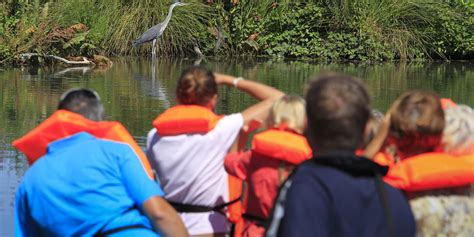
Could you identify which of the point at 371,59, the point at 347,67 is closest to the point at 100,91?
the point at 347,67

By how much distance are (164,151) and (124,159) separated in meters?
0.74

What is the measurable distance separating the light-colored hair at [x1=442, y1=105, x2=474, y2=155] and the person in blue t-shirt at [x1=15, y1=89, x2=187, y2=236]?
39.8 inches

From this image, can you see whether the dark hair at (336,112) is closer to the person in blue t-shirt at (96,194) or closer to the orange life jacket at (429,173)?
the orange life jacket at (429,173)

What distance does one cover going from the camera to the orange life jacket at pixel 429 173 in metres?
2.98

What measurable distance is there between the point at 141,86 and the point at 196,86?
35.5 ft

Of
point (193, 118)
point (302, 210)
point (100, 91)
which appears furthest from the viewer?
point (100, 91)

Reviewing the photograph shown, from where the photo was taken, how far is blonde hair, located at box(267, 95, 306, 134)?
3.40 m

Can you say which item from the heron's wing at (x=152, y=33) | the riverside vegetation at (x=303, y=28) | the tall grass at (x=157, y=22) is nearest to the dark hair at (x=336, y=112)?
the heron's wing at (x=152, y=33)

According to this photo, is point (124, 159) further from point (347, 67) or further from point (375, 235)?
point (347, 67)

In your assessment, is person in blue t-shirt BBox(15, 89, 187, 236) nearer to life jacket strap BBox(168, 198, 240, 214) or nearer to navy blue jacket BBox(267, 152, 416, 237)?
life jacket strap BBox(168, 198, 240, 214)

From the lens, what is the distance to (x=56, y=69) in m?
18.2

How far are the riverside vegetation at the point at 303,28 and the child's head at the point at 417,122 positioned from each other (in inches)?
772

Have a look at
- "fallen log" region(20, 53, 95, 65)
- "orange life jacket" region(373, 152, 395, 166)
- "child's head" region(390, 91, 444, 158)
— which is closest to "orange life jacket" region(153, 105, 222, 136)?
"orange life jacket" region(373, 152, 395, 166)

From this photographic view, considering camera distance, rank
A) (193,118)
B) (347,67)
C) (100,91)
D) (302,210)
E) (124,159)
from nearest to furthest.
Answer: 1. (302,210)
2. (124,159)
3. (193,118)
4. (100,91)
5. (347,67)
